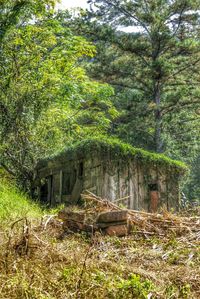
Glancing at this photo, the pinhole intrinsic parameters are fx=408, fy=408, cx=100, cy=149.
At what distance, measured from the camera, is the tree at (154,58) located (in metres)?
17.1

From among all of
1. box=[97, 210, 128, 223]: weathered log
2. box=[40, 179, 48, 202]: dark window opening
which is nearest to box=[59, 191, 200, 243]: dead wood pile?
box=[97, 210, 128, 223]: weathered log

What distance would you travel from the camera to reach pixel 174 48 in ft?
Answer: 58.5

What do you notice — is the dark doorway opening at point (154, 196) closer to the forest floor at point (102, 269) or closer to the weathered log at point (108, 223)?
the weathered log at point (108, 223)

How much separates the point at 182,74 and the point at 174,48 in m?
1.25

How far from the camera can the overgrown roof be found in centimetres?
937

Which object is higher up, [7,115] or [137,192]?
[7,115]

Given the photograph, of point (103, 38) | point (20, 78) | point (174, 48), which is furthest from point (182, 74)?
point (20, 78)

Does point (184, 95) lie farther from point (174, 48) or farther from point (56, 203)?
point (56, 203)

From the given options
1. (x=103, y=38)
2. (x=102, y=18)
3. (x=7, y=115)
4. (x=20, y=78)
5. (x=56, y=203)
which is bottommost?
(x=56, y=203)

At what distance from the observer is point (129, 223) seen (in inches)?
163

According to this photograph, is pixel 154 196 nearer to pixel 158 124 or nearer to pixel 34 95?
pixel 34 95

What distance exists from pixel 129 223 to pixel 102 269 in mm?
1437

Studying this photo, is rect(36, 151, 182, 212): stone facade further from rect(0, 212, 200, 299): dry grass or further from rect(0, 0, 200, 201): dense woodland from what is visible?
rect(0, 212, 200, 299): dry grass

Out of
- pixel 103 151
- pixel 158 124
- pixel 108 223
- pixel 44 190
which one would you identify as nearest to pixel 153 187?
pixel 103 151
